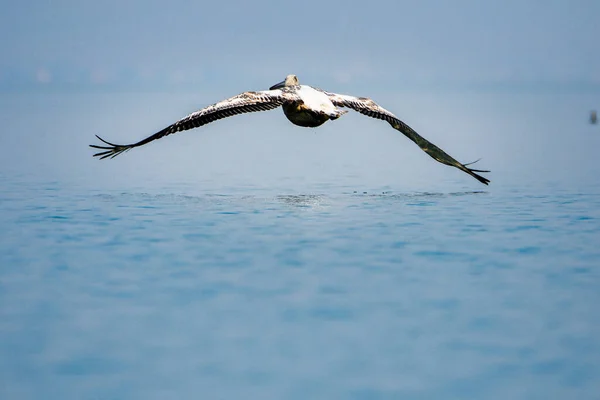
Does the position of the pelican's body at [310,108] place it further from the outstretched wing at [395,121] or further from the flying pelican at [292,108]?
the outstretched wing at [395,121]

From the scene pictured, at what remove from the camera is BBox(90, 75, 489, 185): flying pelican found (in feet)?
52.6

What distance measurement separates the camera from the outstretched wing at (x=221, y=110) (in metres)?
15.9

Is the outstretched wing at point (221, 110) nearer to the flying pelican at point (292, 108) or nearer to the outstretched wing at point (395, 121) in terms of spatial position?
the flying pelican at point (292, 108)

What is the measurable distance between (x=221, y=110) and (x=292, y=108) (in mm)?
1814

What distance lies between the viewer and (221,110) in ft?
53.1

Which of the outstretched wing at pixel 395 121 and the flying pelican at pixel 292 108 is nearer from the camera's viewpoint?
the flying pelican at pixel 292 108

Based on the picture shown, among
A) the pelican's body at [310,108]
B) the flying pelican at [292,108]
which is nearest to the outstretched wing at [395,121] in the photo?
the flying pelican at [292,108]

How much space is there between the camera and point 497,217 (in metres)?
15.8

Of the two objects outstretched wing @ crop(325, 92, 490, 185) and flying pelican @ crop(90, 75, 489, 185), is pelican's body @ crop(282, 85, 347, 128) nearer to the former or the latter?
flying pelican @ crop(90, 75, 489, 185)

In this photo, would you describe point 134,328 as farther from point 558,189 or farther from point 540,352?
point 558,189

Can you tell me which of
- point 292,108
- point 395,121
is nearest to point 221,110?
point 292,108

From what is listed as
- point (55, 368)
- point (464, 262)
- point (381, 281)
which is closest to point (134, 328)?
point (55, 368)

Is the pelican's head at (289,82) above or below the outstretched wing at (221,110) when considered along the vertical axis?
above

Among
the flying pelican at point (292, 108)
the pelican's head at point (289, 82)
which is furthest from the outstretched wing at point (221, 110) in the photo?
the pelican's head at point (289, 82)
